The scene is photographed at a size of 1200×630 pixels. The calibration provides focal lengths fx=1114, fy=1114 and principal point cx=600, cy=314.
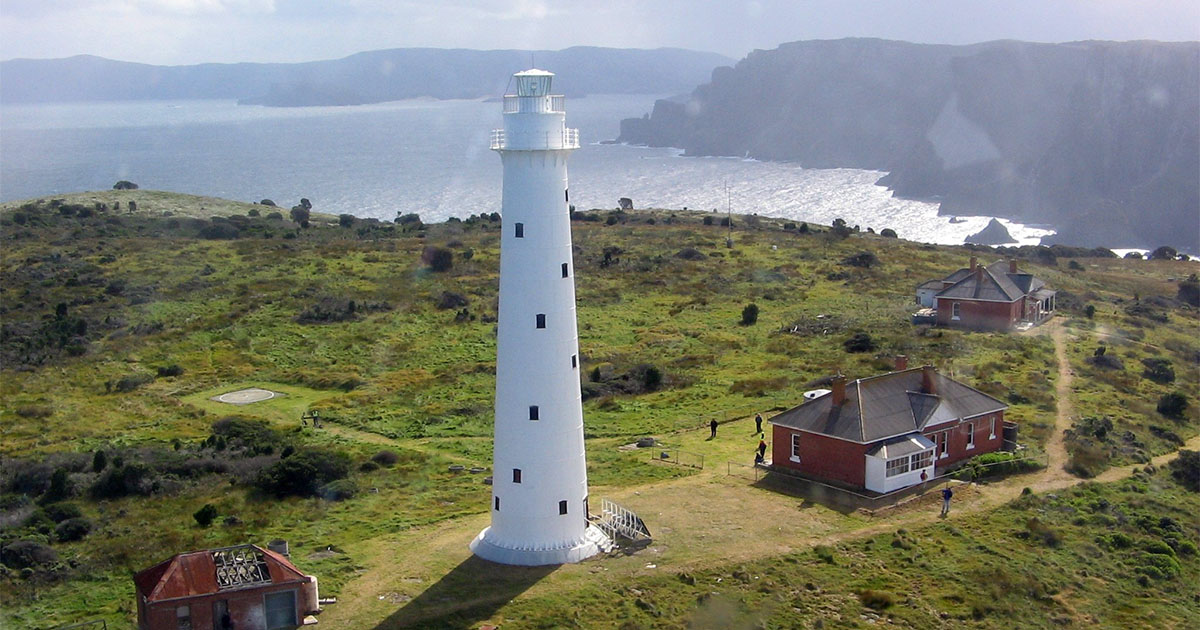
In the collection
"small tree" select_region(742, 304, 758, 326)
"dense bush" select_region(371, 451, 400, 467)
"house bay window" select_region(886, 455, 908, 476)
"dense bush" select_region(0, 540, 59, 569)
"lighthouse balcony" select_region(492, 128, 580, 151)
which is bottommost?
"dense bush" select_region(0, 540, 59, 569)

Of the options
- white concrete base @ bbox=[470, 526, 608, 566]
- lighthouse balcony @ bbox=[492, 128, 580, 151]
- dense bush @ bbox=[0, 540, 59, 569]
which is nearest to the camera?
lighthouse balcony @ bbox=[492, 128, 580, 151]

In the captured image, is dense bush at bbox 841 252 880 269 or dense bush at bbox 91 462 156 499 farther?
dense bush at bbox 841 252 880 269

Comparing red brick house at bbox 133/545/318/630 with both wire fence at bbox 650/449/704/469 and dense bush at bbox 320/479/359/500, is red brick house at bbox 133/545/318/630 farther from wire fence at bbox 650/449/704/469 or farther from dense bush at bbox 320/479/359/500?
wire fence at bbox 650/449/704/469

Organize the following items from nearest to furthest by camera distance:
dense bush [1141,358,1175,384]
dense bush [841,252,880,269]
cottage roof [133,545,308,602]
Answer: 1. cottage roof [133,545,308,602]
2. dense bush [1141,358,1175,384]
3. dense bush [841,252,880,269]

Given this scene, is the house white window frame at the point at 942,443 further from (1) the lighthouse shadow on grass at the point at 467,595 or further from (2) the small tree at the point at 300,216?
(2) the small tree at the point at 300,216

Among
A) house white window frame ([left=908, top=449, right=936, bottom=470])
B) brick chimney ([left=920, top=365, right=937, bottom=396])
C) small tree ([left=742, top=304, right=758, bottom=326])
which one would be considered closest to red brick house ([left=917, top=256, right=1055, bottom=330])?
small tree ([left=742, top=304, right=758, bottom=326])

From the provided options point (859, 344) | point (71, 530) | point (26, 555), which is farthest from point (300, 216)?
point (26, 555)
